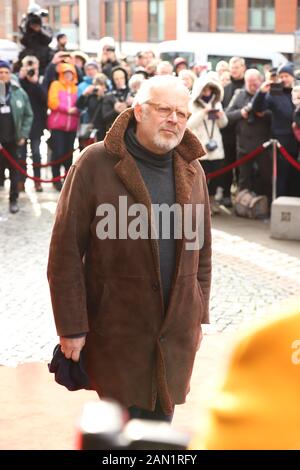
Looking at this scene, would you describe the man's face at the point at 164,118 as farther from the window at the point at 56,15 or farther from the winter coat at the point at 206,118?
the window at the point at 56,15

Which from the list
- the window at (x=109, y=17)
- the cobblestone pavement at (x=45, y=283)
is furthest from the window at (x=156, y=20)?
the cobblestone pavement at (x=45, y=283)

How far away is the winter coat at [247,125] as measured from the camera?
11375mm

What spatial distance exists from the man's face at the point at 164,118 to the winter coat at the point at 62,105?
30.6 ft

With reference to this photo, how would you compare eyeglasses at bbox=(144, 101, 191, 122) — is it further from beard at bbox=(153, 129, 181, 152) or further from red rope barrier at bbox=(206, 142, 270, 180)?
red rope barrier at bbox=(206, 142, 270, 180)

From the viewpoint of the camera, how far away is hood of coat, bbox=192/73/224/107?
36.4ft

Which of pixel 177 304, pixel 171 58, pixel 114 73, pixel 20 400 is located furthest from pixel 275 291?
pixel 171 58

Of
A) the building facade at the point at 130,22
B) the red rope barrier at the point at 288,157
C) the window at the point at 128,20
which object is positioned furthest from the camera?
the window at the point at 128,20

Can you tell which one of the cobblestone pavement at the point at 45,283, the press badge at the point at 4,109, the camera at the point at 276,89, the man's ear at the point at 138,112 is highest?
the man's ear at the point at 138,112

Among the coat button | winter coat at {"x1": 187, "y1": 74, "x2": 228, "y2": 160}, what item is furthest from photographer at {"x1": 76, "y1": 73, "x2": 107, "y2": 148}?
the coat button

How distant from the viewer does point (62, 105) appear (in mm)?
12812

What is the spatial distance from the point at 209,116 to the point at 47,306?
449 cm

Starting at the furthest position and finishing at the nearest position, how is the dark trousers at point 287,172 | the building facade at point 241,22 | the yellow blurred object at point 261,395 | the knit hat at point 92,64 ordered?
the building facade at point 241,22, the knit hat at point 92,64, the dark trousers at point 287,172, the yellow blurred object at point 261,395

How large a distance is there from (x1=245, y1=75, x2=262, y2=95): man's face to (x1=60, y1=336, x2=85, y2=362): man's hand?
8311 millimetres

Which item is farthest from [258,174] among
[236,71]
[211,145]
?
[236,71]
